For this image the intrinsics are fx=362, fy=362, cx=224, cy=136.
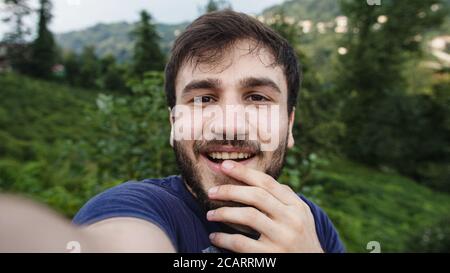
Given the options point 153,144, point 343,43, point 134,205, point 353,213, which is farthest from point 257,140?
point 343,43

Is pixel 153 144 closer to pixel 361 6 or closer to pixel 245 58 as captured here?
pixel 245 58

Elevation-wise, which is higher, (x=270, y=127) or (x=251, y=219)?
(x=270, y=127)

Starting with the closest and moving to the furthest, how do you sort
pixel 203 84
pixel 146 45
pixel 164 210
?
1. pixel 164 210
2. pixel 203 84
3. pixel 146 45

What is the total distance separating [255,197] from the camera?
1278mm

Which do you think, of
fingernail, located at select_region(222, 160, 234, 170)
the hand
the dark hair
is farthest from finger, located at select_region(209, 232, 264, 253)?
the dark hair

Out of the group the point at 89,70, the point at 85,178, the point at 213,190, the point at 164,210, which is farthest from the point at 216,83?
the point at 89,70

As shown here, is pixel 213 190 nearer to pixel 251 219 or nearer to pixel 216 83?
pixel 251 219

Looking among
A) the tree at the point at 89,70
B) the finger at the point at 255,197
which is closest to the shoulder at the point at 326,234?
the finger at the point at 255,197

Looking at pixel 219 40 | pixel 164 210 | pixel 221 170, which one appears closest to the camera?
pixel 164 210

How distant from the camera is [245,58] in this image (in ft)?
5.38

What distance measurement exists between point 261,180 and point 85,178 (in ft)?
12.0

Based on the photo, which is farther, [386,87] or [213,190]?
[386,87]

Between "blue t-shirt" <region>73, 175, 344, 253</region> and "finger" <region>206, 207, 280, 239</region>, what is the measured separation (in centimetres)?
15
